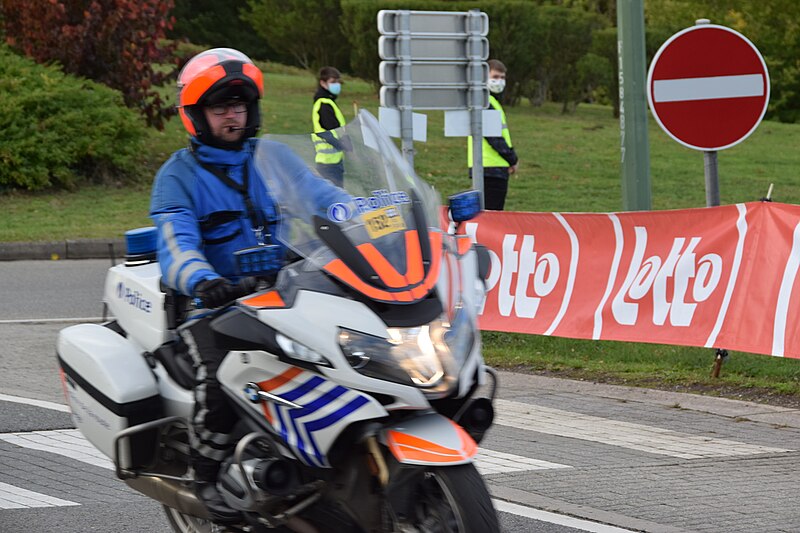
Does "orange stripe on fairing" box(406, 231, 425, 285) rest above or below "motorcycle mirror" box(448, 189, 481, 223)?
below

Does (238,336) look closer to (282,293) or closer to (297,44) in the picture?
(282,293)

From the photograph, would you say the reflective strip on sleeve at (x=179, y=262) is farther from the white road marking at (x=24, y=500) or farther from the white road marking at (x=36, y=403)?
the white road marking at (x=36, y=403)

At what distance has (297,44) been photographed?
42.2m

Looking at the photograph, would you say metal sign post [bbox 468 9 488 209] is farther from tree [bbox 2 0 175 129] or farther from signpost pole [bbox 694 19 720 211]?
tree [bbox 2 0 175 129]

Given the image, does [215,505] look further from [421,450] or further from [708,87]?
[708,87]

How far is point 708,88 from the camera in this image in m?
9.73

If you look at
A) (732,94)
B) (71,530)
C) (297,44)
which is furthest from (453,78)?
(297,44)

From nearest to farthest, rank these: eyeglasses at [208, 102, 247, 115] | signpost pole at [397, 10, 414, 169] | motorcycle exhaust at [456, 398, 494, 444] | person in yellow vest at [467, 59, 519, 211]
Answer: motorcycle exhaust at [456, 398, 494, 444] → eyeglasses at [208, 102, 247, 115] → signpost pole at [397, 10, 414, 169] → person in yellow vest at [467, 59, 519, 211]

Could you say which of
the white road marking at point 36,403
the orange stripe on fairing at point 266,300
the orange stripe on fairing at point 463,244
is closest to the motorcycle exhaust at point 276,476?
the orange stripe on fairing at point 266,300

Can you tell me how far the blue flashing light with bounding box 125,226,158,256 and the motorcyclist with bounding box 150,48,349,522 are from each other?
52cm

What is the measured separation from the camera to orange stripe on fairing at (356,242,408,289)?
443 cm

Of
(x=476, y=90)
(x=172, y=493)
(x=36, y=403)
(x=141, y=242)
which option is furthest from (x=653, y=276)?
(x=172, y=493)

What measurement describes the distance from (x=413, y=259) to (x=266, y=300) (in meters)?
0.48

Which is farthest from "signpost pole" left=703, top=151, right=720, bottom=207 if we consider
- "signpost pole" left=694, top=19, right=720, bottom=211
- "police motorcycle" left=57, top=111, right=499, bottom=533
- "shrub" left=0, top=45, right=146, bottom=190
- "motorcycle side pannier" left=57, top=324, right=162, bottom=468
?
"shrub" left=0, top=45, right=146, bottom=190
